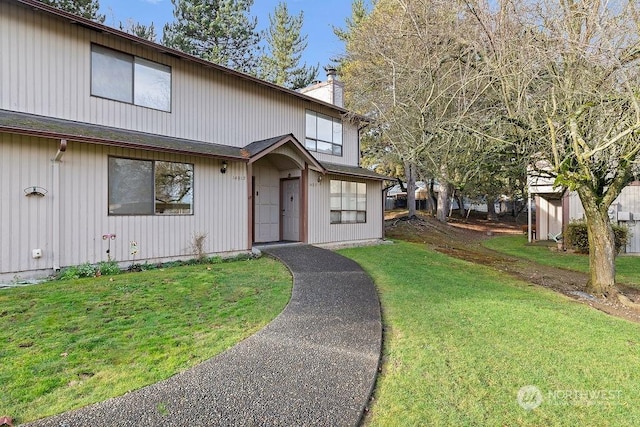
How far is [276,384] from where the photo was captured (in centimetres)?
320

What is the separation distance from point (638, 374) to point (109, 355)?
213 inches

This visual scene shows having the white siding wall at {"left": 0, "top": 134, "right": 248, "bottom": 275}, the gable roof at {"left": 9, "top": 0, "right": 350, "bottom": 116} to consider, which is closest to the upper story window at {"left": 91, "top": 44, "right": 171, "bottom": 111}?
the gable roof at {"left": 9, "top": 0, "right": 350, "bottom": 116}

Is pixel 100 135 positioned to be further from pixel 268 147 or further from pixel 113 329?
pixel 113 329

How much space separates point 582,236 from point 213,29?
2400 cm

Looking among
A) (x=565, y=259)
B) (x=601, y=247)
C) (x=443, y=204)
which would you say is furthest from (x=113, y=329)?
(x=443, y=204)

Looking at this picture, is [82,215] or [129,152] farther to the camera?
[129,152]

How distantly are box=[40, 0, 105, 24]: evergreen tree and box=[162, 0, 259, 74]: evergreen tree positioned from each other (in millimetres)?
4436

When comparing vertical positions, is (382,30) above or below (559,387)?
above

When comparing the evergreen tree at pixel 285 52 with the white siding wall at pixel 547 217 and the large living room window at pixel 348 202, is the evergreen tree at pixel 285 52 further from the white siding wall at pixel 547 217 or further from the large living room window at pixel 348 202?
the white siding wall at pixel 547 217

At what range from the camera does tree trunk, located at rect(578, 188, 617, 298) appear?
7.55 meters

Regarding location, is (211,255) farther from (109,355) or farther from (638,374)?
(638,374)

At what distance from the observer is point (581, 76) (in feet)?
19.5

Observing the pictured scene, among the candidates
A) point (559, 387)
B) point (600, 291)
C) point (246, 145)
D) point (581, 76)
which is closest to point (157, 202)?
Answer: point (246, 145)

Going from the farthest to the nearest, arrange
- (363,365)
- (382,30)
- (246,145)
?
(246,145) < (382,30) < (363,365)
